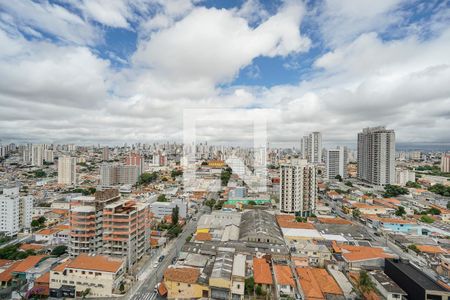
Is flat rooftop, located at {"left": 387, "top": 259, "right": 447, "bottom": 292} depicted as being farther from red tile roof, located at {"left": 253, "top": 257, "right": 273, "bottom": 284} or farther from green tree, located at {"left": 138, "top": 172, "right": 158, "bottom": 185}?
green tree, located at {"left": 138, "top": 172, "right": 158, "bottom": 185}

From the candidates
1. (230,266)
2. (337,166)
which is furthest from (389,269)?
(337,166)

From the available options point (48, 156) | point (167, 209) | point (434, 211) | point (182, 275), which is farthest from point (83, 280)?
point (48, 156)

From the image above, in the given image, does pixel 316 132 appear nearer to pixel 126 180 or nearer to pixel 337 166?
pixel 337 166

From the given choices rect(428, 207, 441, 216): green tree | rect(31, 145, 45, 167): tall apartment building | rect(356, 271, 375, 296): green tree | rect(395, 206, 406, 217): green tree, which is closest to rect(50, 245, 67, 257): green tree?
rect(356, 271, 375, 296): green tree

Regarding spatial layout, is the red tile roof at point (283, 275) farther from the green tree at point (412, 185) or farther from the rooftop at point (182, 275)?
the green tree at point (412, 185)

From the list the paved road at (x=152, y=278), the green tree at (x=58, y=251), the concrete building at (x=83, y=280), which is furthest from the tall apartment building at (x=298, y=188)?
the green tree at (x=58, y=251)
